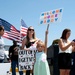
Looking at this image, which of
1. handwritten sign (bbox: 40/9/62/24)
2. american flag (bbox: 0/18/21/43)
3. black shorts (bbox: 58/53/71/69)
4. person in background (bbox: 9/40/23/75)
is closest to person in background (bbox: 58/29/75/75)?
black shorts (bbox: 58/53/71/69)

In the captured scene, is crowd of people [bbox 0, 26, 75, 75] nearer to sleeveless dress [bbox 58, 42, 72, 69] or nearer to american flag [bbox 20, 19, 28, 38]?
sleeveless dress [bbox 58, 42, 72, 69]

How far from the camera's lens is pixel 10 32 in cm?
1770

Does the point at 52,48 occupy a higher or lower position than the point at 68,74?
higher

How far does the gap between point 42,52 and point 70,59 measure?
1.12 m

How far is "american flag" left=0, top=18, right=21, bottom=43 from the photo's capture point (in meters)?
17.3

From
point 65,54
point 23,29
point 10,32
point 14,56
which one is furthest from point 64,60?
point 10,32

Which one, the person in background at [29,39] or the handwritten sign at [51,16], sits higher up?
the handwritten sign at [51,16]

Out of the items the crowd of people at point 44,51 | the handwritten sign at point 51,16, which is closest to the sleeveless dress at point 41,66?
the crowd of people at point 44,51

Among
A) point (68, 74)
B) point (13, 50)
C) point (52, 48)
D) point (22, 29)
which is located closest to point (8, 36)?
point (22, 29)

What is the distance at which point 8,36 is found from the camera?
1716 cm

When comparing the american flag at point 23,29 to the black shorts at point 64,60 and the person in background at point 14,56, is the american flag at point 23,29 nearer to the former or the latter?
the person in background at point 14,56

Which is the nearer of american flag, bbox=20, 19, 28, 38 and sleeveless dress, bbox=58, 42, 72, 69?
sleeveless dress, bbox=58, 42, 72, 69

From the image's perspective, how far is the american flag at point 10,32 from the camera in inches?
681

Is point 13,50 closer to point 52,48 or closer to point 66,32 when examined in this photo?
point 52,48
